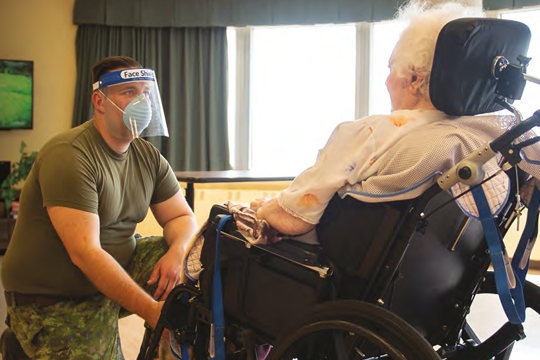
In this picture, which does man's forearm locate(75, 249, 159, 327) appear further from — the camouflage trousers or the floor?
the floor

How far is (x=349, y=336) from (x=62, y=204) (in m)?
0.94

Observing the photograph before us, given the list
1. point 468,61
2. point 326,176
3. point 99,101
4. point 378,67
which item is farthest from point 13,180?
point 468,61

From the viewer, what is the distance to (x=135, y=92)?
5.85 ft

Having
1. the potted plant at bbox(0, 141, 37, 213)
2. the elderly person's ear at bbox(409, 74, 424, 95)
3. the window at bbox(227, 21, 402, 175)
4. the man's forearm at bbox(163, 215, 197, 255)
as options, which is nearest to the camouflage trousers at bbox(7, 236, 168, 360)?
the man's forearm at bbox(163, 215, 197, 255)

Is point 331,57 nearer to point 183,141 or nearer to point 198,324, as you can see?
point 183,141

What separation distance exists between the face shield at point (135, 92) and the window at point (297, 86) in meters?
3.36

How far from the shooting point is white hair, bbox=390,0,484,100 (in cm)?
105

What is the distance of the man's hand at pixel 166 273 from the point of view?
67.4 inches

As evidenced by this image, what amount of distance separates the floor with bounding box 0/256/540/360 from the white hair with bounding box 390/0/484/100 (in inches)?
62.4

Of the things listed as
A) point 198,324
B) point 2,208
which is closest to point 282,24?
point 2,208

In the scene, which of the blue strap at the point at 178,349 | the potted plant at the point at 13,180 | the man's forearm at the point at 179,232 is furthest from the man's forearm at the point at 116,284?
the potted plant at the point at 13,180

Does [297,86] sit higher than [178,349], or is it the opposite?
[297,86]

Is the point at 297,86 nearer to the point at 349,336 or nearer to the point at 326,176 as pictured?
the point at 326,176

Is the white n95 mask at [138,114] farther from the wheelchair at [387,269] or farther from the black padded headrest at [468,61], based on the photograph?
the black padded headrest at [468,61]
